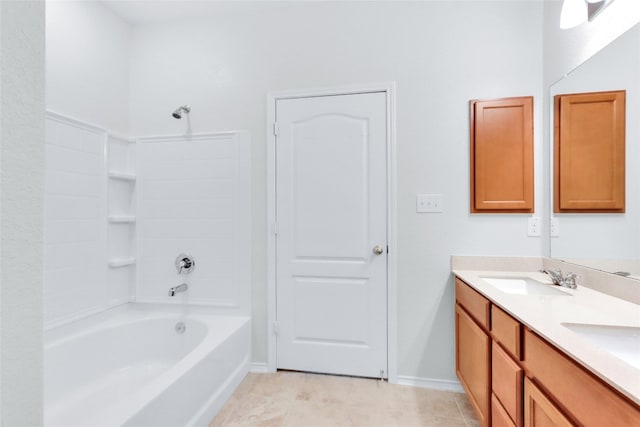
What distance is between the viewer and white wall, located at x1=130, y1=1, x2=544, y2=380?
6.65 feet

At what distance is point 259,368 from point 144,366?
2.63ft

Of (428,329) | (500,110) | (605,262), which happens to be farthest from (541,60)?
(428,329)

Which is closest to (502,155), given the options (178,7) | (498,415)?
(498,415)

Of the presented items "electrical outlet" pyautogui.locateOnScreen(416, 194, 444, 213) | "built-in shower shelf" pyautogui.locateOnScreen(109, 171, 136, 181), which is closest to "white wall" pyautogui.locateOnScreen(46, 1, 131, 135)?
"built-in shower shelf" pyautogui.locateOnScreen(109, 171, 136, 181)

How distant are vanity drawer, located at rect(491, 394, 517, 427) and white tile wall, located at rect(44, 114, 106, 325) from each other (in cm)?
246

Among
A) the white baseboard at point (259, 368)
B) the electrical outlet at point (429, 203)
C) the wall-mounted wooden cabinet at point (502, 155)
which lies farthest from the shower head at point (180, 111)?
the wall-mounted wooden cabinet at point (502, 155)

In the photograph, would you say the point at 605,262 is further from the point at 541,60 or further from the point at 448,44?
the point at 448,44

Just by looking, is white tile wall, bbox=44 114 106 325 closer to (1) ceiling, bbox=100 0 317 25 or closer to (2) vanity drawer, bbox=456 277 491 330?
(1) ceiling, bbox=100 0 317 25

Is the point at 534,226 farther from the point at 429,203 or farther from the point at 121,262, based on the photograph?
the point at 121,262

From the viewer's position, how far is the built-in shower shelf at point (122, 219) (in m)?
2.26

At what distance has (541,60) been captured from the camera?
78.3 inches

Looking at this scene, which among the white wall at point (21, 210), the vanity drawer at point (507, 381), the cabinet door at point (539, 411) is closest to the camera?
the white wall at point (21, 210)

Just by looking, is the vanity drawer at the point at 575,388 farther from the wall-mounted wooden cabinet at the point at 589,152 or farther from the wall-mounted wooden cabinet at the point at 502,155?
the wall-mounted wooden cabinet at the point at 502,155

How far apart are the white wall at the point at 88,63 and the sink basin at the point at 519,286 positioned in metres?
2.80
